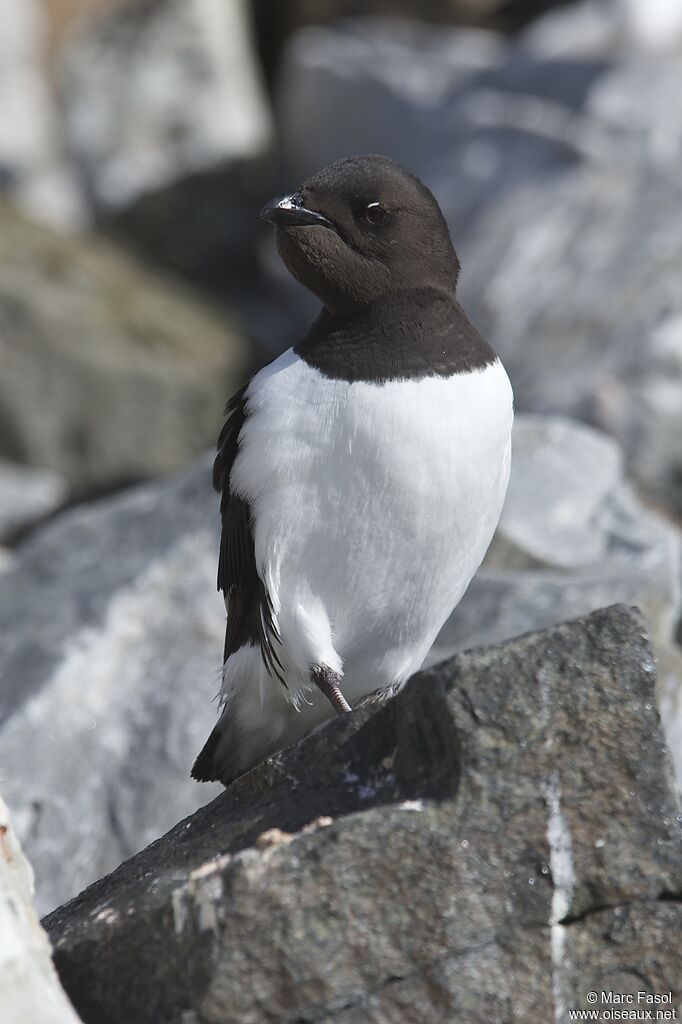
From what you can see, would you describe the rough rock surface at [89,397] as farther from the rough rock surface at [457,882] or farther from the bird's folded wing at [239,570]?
the rough rock surface at [457,882]

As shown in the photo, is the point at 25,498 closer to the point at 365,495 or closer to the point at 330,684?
the point at 330,684

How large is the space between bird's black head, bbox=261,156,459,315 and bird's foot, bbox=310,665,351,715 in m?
1.16

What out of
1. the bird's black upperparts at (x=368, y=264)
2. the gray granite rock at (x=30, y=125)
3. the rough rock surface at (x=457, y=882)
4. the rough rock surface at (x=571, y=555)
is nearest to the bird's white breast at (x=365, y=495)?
the bird's black upperparts at (x=368, y=264)

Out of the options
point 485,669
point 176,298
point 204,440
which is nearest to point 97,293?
point 176,298

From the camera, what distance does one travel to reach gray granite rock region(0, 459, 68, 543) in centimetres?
989

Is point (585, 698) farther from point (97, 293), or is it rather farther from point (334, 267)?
point (97, 293)

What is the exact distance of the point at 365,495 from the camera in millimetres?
4598

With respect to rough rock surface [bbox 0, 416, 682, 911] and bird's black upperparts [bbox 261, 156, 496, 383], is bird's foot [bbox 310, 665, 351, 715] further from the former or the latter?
rough rock surface [bbox 0, 416, 682, 911]

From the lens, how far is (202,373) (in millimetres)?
11992

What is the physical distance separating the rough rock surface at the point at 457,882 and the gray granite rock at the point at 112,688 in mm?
2527

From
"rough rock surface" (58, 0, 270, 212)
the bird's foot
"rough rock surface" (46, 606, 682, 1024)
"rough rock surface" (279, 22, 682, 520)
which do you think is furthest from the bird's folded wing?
"rough rock surface" (58, 0, 270, 212)

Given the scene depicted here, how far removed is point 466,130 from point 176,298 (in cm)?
294

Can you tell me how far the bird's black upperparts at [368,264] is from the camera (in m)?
4.64

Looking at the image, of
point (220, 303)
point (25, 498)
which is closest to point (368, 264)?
point (25, 498)
